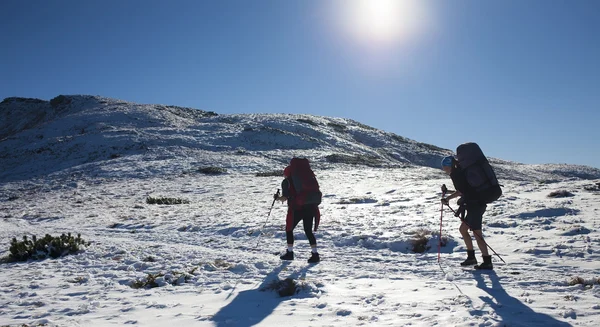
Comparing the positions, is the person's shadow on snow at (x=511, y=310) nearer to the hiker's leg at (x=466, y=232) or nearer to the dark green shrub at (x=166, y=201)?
the hiker's leg at (x=466, y=232)

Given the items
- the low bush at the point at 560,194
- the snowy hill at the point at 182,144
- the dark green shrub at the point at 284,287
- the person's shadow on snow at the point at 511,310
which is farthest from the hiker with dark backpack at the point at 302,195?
the snowy hill at the point at 182,144

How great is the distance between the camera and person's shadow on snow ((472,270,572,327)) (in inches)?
170

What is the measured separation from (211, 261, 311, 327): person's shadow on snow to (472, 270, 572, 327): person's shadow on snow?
9.71ft

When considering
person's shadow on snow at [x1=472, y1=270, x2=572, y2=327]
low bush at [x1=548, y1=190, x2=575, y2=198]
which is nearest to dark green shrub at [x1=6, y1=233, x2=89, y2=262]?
person's shadow on snow at [x1=472, y1=270, x2=572, y2=327]

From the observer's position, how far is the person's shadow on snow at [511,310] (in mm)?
4316

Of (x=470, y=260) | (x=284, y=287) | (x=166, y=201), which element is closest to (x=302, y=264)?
(x=284, y=287)

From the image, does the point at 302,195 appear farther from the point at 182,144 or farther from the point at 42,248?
the point at 182,144

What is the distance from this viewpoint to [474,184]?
672 centimetres

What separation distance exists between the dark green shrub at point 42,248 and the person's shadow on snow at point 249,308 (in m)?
6.51

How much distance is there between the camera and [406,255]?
349 inches

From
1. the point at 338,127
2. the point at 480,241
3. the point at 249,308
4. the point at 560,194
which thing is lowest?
the point at 249,308

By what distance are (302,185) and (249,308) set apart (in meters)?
3.39

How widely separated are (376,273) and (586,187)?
1290 centimetres

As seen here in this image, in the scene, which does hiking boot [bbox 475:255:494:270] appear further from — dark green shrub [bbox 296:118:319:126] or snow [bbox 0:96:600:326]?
dark green shrub [bbox 296:118:319:126]
